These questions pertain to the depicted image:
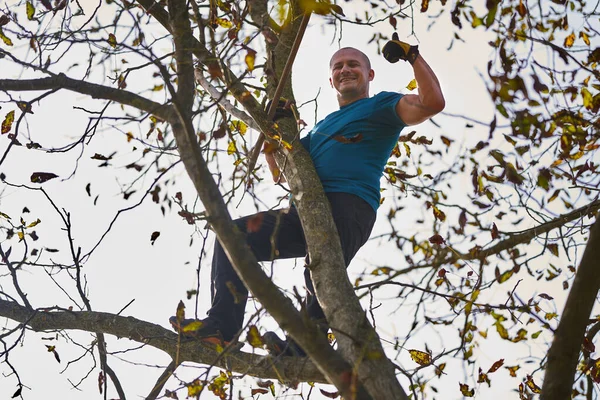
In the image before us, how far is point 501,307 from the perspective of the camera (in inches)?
116

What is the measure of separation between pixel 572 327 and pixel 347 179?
1.52 metres

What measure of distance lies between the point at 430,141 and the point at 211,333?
2192mm

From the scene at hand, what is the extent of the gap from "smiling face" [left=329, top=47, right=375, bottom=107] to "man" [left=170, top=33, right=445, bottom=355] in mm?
224

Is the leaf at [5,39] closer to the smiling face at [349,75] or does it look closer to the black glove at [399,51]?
the smiling face at [349,75]

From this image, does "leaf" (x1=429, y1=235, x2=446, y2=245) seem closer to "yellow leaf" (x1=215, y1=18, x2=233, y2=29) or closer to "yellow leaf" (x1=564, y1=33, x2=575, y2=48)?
"yellow leaf" (x1=564, y1=33, x2=575, y2=48)

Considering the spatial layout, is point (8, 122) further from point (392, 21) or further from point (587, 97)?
point (587, 97)

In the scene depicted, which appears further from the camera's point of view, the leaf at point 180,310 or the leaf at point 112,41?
the leaf at point 180,310

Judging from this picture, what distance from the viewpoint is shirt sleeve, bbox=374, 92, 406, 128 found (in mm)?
3582

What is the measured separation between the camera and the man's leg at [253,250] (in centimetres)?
331

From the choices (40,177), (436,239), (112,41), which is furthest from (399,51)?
(40,177)

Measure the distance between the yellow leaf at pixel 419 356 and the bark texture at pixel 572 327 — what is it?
1.00 metres

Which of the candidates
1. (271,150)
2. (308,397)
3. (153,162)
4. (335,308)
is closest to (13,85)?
(153,162)

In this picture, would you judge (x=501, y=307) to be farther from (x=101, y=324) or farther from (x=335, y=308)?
(x=101, y=324)

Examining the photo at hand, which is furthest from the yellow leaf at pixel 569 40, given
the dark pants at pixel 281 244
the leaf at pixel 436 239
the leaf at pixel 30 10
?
the leaf at pixel 30 10
